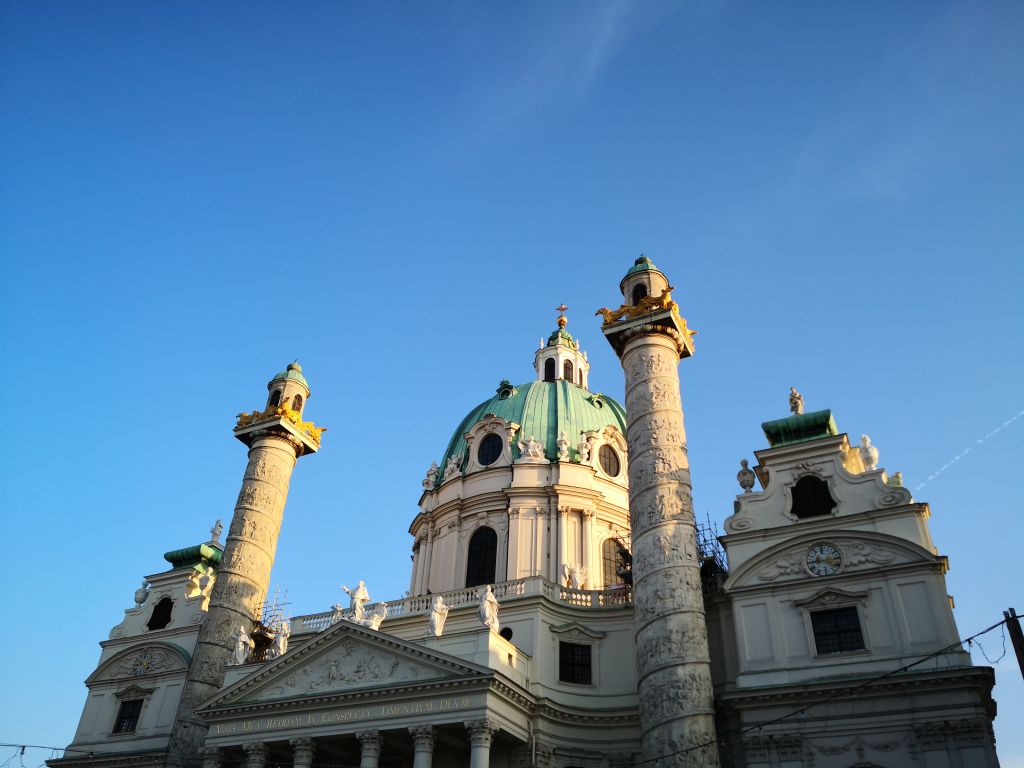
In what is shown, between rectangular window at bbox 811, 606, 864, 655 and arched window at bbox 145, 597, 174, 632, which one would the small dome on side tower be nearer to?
rectangular window at bbox 811, 606, 864, 655

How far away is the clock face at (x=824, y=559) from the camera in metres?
25.8

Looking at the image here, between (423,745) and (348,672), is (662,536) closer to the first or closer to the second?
(423,745)

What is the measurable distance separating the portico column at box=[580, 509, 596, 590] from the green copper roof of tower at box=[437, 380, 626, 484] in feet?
9.64

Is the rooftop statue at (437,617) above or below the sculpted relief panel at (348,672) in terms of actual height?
above

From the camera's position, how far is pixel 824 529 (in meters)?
26.2

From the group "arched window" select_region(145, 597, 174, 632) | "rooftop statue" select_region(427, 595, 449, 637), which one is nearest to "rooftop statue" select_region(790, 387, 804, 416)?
"rooftop statue" select_region(427, 595, 449, 637)

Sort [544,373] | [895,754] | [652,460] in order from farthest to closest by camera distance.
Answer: [544,373] < [652,460] < [895,754]

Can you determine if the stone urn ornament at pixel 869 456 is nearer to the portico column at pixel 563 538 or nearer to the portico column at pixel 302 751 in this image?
the portico column at pixel 563 538

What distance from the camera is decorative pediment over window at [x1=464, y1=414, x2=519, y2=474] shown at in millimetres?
41406

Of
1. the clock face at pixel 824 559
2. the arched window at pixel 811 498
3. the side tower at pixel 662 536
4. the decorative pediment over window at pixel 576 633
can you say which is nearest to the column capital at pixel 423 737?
the decorative pediment over window at pixel 576 633

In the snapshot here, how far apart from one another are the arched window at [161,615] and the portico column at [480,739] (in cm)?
1827

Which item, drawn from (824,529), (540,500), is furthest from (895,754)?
(540,500)

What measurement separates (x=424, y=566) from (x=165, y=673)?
1177 cm

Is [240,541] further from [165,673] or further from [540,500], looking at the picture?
[540,500]
